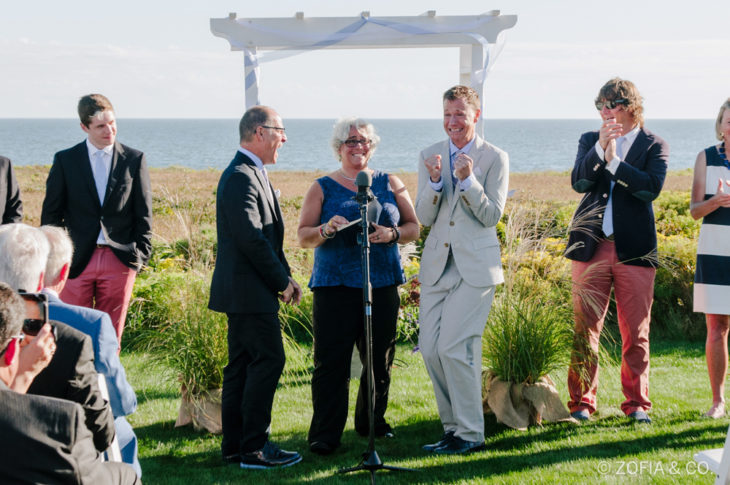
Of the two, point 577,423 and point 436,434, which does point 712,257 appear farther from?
point 436,434

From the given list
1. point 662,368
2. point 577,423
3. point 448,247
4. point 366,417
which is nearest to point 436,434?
point 366,417

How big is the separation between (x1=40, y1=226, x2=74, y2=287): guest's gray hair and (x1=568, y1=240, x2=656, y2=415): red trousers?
3.31 m

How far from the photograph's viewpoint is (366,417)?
5148 mm

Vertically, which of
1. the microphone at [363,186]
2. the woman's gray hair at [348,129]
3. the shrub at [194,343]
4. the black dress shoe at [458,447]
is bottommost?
the black dress shoe at [458,447]

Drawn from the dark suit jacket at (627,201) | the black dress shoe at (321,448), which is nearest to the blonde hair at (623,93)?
the dark suit jacket at (627,201)

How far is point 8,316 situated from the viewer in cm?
223

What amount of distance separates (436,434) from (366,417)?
48 cm

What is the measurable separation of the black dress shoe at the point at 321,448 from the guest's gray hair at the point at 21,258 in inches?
92.3

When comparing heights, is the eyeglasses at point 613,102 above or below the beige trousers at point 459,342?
above

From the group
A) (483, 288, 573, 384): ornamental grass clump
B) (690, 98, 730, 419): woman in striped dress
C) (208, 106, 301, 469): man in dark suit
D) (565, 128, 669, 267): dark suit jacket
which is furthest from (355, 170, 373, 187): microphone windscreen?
(690, 98, 730, 419): woman in striped dress

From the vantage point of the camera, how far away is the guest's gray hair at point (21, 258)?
9.53 feet

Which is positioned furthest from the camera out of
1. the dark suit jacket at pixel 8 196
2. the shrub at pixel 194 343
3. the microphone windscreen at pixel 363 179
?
the dark suit jacket at pixel 8 196

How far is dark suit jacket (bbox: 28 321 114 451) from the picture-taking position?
9.18ft

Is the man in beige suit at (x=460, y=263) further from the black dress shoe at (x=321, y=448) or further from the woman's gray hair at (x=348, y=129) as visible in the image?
the black dress shoe at (x=321, y=448)
